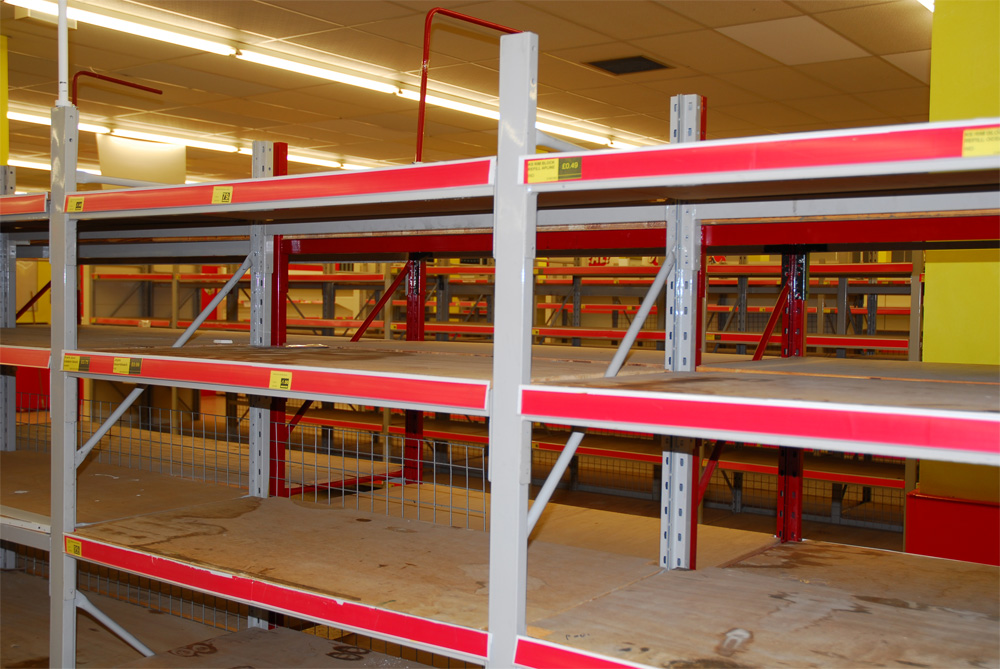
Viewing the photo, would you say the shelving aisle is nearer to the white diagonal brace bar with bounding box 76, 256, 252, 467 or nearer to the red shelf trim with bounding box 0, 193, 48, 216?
the white diagonal brace bar with bounding box 76, 256, 252, 467

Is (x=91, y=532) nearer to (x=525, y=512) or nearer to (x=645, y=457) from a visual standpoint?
(x=525, y=512)

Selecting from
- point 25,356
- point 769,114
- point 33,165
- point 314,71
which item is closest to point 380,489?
point 25,356

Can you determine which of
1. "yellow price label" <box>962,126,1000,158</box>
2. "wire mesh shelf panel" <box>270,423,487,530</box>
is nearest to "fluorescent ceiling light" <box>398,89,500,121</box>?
"wire mesh shelf panel" <box>270,423,487,530</box>

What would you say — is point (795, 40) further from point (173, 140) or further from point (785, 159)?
point (173, 140)

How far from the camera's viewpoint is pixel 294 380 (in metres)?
2.40

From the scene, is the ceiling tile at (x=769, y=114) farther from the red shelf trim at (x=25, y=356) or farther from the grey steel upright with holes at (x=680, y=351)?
the red shelf trim at (x=25, y=356)

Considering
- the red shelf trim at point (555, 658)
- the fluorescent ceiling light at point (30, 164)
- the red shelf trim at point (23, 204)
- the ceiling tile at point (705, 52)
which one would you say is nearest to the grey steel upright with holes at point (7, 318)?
the red shelf trim at point (23, 204)

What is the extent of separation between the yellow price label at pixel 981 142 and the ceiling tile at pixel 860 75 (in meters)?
6.21

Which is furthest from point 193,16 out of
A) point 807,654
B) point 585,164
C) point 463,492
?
point 807,654

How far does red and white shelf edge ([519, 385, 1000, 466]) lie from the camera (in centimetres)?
140

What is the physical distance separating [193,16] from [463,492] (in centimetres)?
446

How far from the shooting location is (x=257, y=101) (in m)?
8.84

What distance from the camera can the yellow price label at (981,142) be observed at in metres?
1.35

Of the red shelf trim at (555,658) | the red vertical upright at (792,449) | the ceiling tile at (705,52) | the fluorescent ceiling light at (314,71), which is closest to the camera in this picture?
the red shelf trim at (555,658)
